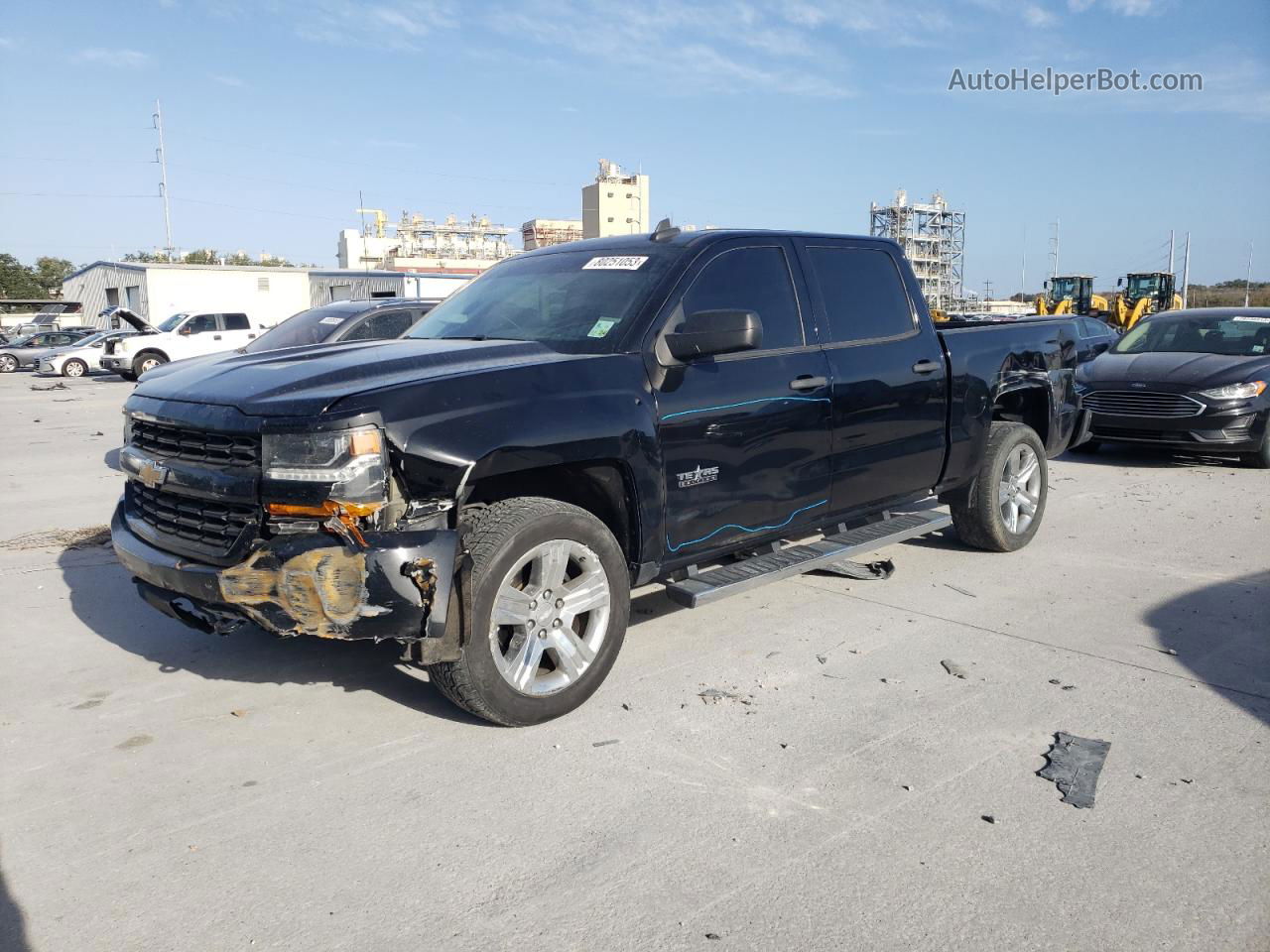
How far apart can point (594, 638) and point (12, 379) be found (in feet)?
99.3

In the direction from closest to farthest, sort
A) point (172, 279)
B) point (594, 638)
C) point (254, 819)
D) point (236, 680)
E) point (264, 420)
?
point (254, 819) < point (264, 420) < point (594, 638) < point (236, 680) < point (172, 279)

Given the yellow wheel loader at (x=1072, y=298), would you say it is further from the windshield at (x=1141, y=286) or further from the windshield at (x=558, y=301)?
the windshield at (x=558, y=301)

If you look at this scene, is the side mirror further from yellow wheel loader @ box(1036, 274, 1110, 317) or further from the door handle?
yellow wheel loader @ box(1036, 274, 1110, 317)

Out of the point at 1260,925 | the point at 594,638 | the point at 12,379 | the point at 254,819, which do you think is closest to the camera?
the point at 1260,925

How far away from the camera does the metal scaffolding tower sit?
80.1 m

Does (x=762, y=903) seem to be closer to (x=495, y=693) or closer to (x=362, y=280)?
(x=495, y=693)

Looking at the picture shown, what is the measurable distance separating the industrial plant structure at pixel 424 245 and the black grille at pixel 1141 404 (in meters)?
98.3

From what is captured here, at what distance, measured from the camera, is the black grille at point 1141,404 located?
10.4 meters

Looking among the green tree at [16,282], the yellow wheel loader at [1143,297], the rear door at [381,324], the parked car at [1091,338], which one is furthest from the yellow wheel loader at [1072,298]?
the green tree at [16,282]

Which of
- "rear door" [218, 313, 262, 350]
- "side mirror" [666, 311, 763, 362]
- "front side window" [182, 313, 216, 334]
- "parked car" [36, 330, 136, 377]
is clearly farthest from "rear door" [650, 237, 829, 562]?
"parked car" [36, 330, 136, 377]

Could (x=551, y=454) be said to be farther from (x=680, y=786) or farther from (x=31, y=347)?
(x=31, y=347)

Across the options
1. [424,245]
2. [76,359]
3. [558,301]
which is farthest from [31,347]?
[424,245]

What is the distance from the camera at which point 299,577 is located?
11.1ft

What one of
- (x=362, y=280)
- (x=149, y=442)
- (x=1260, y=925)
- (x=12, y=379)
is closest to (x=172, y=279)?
(x=362, y=280)
